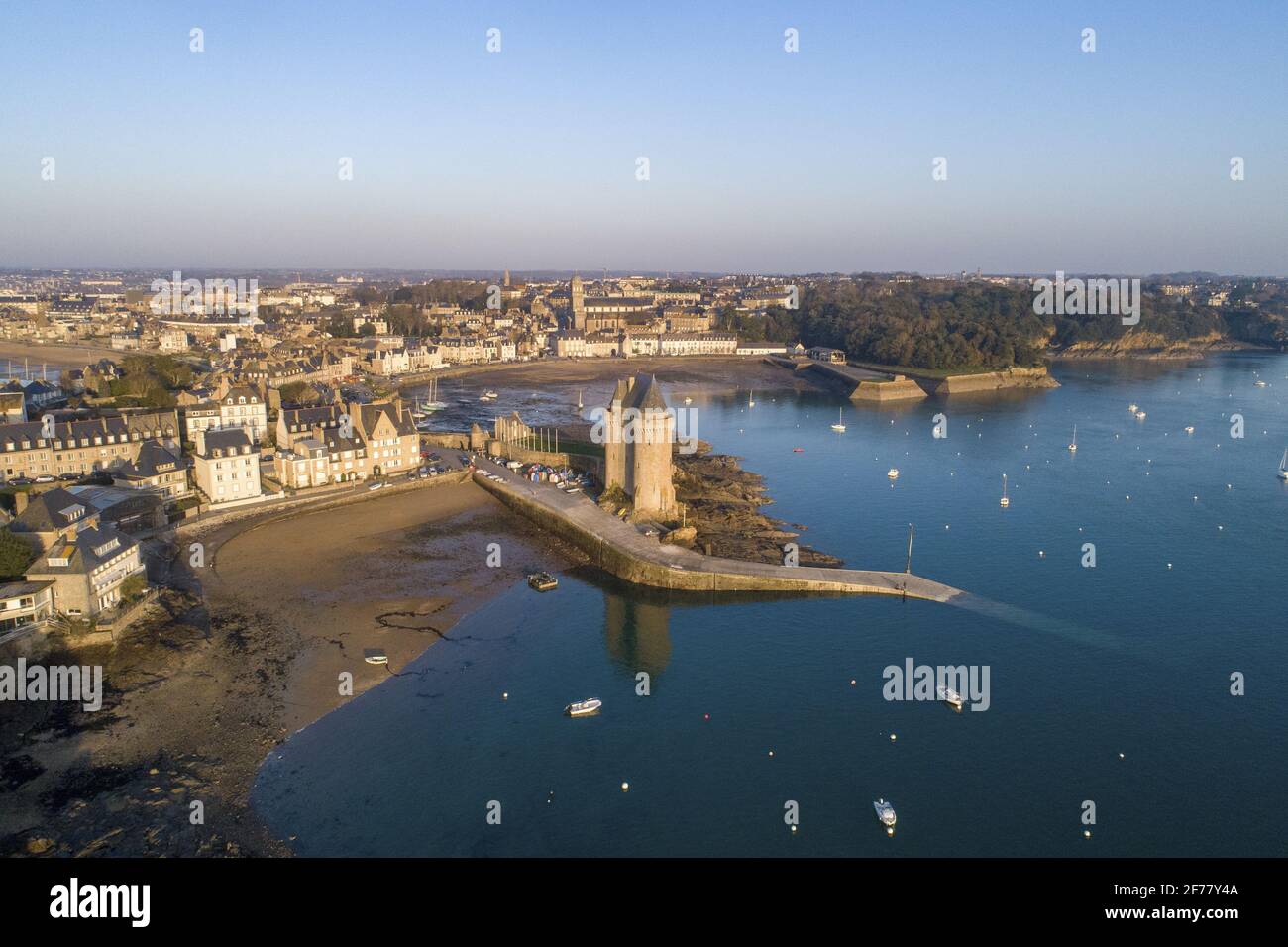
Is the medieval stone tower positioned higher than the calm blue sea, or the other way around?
the medieval stone tower

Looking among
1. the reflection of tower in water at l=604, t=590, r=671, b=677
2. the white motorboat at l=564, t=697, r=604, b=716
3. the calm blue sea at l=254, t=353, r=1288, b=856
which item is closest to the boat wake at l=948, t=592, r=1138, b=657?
the calm blue sea at l=254, t=353, r=1288, b=856

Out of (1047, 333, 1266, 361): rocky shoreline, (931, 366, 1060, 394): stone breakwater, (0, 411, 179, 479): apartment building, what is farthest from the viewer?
(1047, 333, 1266, 361): rocky shoreline

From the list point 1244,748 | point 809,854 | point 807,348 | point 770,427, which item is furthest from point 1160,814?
point 807,348

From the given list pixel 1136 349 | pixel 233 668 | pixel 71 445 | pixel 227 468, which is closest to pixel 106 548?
pixel 233 668

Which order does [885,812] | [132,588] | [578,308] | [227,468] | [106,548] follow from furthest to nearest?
[578,308] < [227,468] < [132,588] < [106,548] < [885,812]

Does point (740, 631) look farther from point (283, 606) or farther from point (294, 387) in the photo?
point (294, 387)

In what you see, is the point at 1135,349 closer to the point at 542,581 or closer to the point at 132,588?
the point at 542,581

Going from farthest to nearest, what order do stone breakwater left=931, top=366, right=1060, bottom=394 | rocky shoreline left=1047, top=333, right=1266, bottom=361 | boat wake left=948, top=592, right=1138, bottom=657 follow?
rocky shoreline left=1047, top=333, right=1266, bottom=361, stone breakwater left=931, top=366, right=1060, bottom=394, boat wake left=948, top=592, right=1138, bottom=657

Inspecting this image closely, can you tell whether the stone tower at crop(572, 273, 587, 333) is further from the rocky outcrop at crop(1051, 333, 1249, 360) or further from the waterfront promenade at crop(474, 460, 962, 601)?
the waterfront promenade at crop(474, 460, 962, 601)
